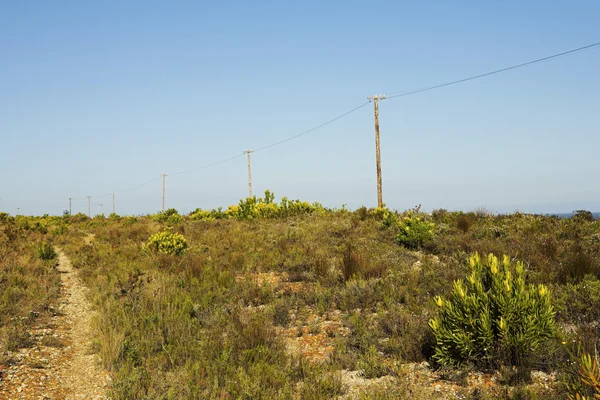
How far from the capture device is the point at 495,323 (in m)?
6.11

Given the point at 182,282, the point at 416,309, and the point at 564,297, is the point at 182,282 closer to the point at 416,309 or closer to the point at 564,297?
the point at 416,309

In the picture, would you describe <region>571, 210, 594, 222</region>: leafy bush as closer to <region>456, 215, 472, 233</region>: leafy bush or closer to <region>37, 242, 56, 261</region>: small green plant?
<region>456, 215, 472, 233</region>: leafy bush

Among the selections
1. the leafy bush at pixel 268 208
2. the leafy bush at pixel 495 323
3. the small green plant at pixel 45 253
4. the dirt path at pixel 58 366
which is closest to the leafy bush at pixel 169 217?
the leafy bush at pixel 268 208

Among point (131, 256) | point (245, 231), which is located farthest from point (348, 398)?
point (245, 231)

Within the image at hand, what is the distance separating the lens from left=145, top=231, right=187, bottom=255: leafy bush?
15.9 m

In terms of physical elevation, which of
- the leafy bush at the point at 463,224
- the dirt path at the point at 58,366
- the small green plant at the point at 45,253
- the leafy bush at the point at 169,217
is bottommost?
the dirt path at the point at 58,366

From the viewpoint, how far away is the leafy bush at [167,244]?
1590cm

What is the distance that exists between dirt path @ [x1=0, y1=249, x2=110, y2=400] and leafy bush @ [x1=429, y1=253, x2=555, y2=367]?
201 inches

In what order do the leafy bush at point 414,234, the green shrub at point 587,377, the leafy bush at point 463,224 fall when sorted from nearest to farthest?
the green shrub at point 587,377
the leafy bush at point 414,234
the leafy bush at point 463,224

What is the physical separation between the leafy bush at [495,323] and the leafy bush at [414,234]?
8480mm

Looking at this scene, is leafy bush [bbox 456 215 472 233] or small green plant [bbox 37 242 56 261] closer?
small green plant [bbox 37 242 56 261]

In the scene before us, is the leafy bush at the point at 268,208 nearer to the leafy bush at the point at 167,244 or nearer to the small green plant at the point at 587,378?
the leafy bush at the point at 167,244

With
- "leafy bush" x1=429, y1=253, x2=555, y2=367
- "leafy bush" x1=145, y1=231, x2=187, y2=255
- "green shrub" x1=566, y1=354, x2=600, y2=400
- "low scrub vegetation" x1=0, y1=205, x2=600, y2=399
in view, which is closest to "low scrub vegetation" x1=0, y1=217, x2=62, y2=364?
"low scrub vegetation" x1=0, y1=205, x2=600, y2=399

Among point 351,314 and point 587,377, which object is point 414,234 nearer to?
point 351,314
